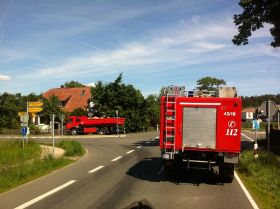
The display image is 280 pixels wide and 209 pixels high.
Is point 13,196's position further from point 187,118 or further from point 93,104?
point 93,104

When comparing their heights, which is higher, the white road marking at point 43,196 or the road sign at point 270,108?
the road sign at point 270,108

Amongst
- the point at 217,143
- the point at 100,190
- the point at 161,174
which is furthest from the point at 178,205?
the point at 161,174

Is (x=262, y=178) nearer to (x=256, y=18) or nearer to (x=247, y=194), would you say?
(x=247, y=194)

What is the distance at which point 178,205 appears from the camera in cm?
1056

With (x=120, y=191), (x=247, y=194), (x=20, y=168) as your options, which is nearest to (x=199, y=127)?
(x=247, y=194)

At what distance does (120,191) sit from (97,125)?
43878 mm

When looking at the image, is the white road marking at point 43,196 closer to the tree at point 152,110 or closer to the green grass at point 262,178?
the green grass at point 262,178

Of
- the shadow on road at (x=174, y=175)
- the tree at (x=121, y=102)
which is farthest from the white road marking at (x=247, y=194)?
the tree at (x=121, y=102)

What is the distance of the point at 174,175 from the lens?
49.5 feet

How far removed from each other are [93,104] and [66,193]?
51.2 meters

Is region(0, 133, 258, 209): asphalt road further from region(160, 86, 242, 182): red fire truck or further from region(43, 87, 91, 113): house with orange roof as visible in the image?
region(43, 87, 91, 113): house with orange roof

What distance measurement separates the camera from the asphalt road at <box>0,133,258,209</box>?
1077 cm

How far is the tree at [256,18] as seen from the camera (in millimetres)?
27078

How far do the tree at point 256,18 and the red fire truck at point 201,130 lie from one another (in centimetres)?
1390
